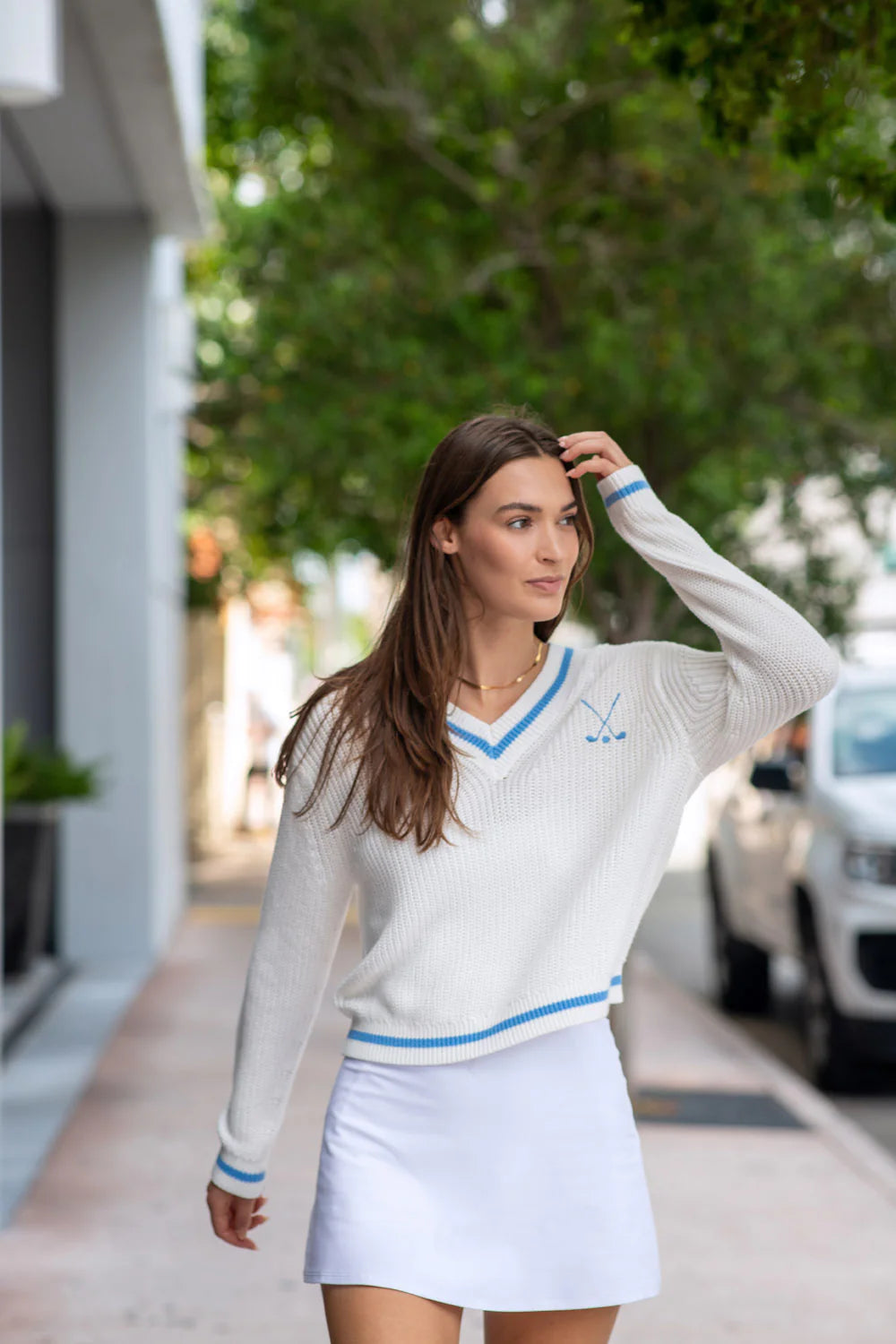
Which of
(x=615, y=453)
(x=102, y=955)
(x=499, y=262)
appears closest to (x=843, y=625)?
(x=499, y=262)

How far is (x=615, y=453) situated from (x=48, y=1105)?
5.44 meters

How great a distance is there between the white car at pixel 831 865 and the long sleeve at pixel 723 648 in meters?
5.53

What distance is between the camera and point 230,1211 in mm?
2900

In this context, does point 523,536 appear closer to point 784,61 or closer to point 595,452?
point 595,452

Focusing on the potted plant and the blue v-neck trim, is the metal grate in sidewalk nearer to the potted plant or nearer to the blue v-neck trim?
the potted plant

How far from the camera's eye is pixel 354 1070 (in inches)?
107

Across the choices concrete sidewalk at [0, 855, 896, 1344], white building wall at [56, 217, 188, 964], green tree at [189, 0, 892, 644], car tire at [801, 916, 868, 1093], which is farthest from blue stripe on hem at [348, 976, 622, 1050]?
white building wall at [56, 217, 188, 964]

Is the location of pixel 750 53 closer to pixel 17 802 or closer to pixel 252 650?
pixel 17 802

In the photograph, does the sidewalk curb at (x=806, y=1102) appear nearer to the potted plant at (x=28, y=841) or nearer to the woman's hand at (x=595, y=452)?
the potted plant at (x=28, y=841)

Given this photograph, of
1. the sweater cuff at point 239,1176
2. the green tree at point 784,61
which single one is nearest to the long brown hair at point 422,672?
the sweater cuff at point 239,1176

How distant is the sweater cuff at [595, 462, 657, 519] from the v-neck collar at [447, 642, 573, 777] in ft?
0.96

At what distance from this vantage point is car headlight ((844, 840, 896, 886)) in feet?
26.8

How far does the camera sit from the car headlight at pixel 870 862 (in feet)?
26.8

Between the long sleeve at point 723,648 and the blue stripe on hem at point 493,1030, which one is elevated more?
the long sleeve at point 723,648
